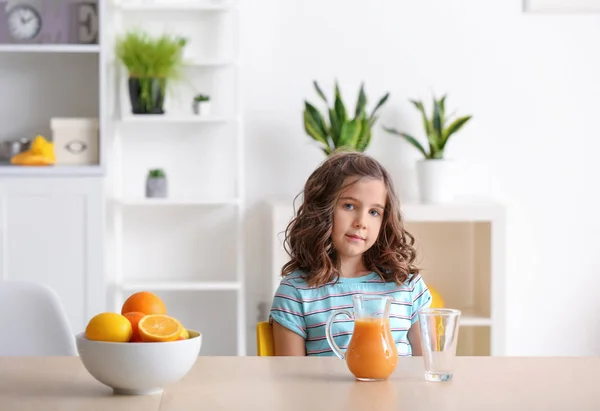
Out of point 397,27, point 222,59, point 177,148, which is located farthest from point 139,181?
point 397,27

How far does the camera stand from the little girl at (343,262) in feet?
6.30

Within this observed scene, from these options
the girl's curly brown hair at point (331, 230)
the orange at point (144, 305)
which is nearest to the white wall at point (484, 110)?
the girl's curly brown hair at point (331, 230)

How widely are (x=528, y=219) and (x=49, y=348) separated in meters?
2.18

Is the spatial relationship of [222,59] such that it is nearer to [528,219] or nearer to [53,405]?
[528,219]

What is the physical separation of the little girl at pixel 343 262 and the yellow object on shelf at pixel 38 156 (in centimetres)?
146

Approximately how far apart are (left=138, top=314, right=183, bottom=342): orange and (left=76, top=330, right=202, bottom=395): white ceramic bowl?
2 cm

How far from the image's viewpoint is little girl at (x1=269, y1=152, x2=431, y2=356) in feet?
6.30

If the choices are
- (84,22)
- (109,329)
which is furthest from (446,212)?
(109,329)

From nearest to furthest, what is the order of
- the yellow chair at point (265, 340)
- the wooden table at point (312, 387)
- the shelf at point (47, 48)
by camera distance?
the wooden table at point (312, 387), the yellow chair at point (265, 340), the shelf at point (47, 48)

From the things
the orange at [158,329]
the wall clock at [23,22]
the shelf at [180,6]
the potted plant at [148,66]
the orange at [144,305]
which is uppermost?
the shelf at [180,6]

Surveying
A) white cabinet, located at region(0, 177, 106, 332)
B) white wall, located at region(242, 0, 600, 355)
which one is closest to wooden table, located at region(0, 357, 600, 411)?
white cabinet, located at region(0, 177, 106, 332)

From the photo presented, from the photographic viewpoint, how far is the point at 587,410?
50.8 inches

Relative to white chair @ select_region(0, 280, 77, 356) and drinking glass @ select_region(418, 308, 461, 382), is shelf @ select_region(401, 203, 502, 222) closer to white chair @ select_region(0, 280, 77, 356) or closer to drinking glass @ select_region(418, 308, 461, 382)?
white chair @ select_region(0, 280, 77, 356)

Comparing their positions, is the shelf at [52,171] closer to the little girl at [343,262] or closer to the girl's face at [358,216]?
the little girl at [343,262]
